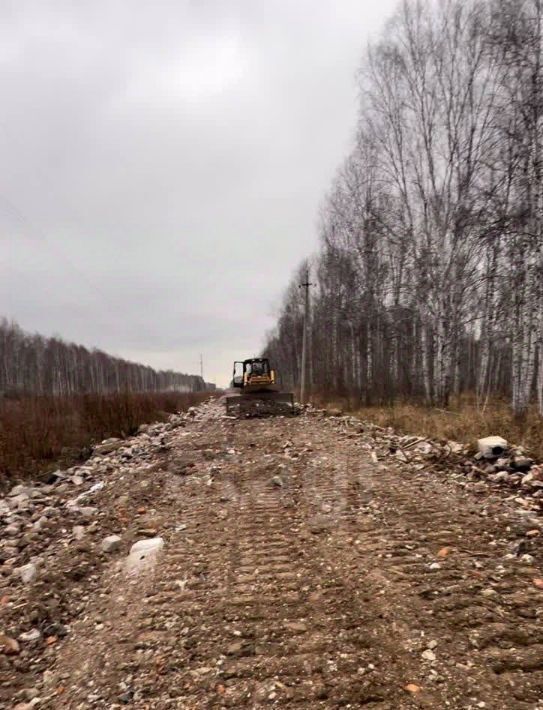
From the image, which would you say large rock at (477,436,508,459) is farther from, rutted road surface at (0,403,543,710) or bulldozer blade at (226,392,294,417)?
bulldozer blade at (226,392,294,417)

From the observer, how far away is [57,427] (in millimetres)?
9539

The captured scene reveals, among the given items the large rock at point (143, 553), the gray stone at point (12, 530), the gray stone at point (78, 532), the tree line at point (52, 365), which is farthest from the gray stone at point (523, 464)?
the tree line at point (52, 365)

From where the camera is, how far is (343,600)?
2.90 metres

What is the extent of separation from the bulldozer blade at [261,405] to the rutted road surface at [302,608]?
32.2ft

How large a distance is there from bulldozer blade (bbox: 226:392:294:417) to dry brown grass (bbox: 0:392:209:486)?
3393 millimetres

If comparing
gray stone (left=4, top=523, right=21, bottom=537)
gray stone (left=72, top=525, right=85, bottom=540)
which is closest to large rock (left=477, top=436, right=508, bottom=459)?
gray stone (left=72, top=525, right=85, bottom=540)

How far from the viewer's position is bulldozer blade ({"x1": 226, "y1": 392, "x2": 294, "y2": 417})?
49.8 ft

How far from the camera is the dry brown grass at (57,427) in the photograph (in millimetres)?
7922

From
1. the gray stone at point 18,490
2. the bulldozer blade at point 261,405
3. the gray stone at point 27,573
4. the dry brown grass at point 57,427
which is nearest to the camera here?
the gray stone at point 27,573

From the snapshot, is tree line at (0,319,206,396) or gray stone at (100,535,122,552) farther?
tree line at (0,319,206,396)

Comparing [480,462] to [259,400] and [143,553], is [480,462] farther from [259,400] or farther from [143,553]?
[259,400]

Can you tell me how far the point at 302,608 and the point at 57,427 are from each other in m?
8.33

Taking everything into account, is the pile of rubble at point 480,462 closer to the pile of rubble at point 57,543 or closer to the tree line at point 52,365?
the pile of rubble at point 57,543

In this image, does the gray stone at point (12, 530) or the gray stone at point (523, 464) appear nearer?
the gray stone at point (12, 530)
